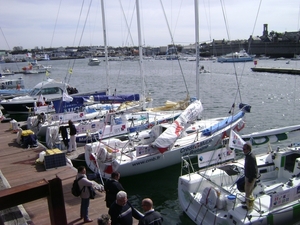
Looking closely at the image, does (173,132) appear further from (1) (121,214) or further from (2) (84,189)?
(1) (121,214)

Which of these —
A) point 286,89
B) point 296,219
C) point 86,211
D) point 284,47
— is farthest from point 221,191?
point 284,47

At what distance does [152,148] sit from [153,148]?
44mm

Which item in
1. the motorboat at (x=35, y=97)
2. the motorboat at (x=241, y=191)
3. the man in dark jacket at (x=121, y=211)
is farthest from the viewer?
the motorboat at (x=35, y=97)

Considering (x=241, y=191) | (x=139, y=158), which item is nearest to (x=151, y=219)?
(x=241, y=191)

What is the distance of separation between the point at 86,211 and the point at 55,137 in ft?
29.9

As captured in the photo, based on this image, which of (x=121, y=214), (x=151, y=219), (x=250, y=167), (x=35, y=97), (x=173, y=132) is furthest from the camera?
(x=35, y=97)

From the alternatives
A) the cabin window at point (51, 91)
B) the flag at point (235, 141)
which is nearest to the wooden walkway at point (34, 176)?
the flag at point (235, 141)

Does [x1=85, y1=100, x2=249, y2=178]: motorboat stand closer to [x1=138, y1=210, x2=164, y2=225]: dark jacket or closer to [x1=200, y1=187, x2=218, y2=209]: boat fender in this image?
[x1=200, y1=187, x2=218, y2=209]: boat fender

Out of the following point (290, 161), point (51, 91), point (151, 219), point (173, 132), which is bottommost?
point (290, 161)

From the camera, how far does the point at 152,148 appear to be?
1348 centimetres

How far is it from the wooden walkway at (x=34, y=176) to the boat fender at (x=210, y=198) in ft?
7.11

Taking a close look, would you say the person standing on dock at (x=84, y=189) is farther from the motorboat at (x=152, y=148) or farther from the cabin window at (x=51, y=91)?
the cabin window at (x=51, y=91)

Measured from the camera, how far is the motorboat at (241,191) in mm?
8562

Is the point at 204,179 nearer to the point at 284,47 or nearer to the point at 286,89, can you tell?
the point at 286,89
